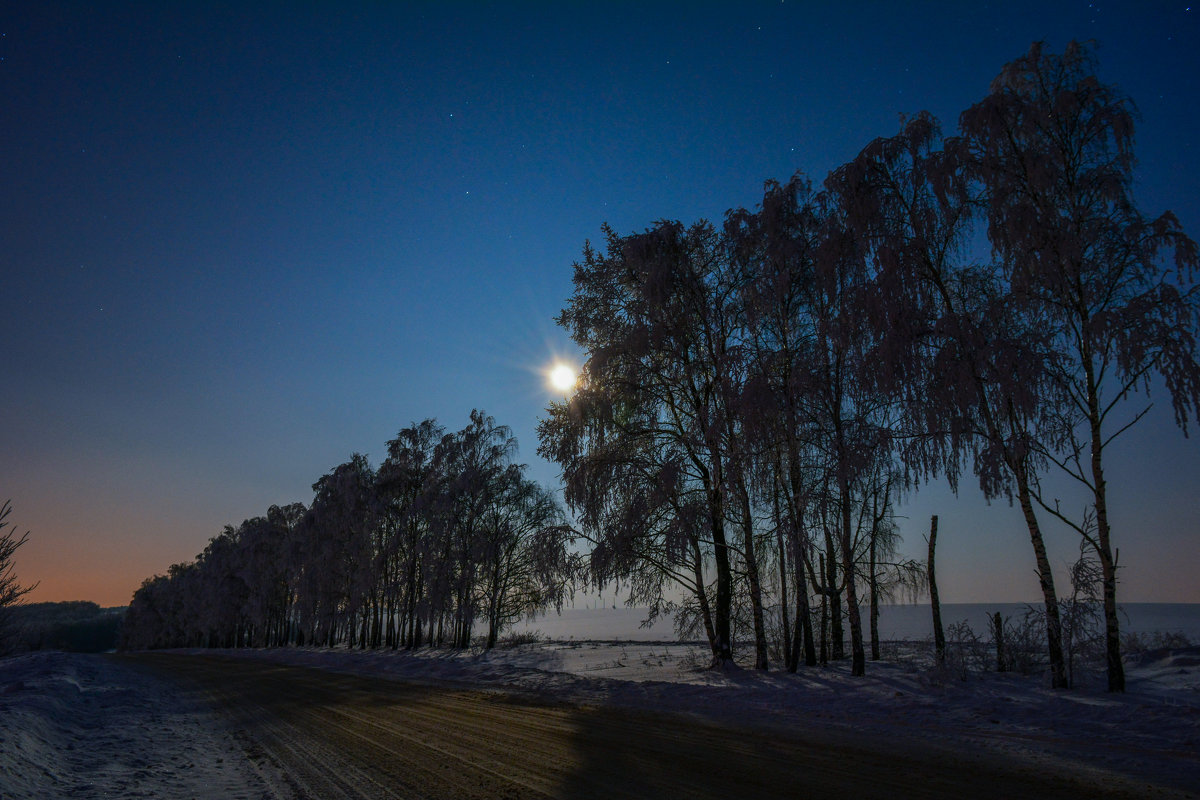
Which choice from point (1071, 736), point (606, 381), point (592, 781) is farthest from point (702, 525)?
point (592, 781)

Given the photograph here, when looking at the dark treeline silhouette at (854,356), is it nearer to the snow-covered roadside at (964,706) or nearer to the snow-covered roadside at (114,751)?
the snow-covered roadside at (964,706)

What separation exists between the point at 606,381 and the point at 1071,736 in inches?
522

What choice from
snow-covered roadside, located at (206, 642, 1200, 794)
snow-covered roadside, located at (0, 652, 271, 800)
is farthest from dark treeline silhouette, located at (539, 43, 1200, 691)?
snow-covered roadside, located at (0, 652, 271, 800)

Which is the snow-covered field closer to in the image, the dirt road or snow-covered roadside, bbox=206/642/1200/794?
snow-covered roadside, bbox=206/642/1200/794

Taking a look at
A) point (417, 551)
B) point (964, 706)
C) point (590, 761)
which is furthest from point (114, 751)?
point (417, 551)

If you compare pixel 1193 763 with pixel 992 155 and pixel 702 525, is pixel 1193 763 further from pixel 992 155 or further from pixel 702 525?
pixel 992 155

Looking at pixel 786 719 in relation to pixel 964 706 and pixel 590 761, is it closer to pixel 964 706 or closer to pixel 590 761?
pixel 964 706

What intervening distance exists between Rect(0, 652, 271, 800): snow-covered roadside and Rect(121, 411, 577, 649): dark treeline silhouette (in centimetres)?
931

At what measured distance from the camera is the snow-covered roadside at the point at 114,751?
664cm

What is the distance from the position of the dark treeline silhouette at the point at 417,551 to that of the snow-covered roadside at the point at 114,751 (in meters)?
9.31

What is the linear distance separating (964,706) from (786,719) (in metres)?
3.03

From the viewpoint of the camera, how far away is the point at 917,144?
578 inches

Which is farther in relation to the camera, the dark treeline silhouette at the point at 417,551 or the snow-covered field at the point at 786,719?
the dark treeline silhouette at the point at 417,551

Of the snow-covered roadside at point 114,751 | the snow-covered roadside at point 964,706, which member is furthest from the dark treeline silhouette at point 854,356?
the snow-covered roadside at point 114,751
